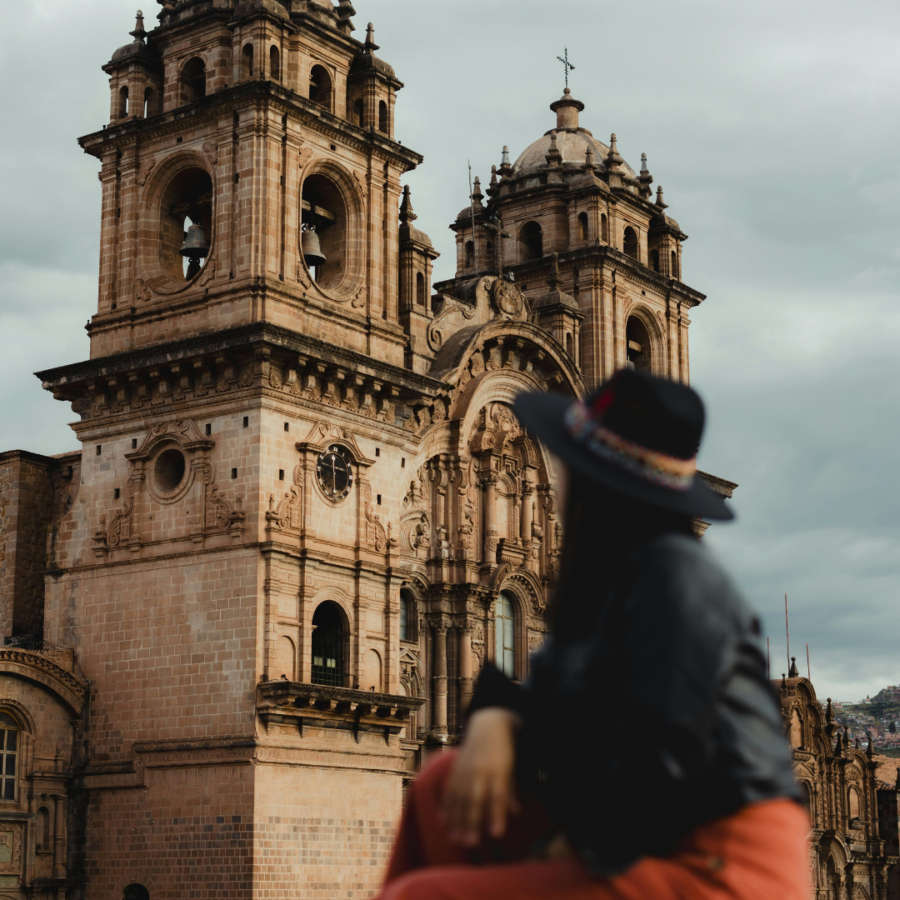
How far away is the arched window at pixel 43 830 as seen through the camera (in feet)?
78.8

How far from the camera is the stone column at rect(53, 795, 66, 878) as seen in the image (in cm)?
2403

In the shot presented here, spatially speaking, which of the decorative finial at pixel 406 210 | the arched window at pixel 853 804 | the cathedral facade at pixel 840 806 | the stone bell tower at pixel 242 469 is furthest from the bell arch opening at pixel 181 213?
the arched window at pixel 853 804

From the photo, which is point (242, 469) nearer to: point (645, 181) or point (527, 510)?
point (527, 510)

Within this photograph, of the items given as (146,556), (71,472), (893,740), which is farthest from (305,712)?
(893,740)

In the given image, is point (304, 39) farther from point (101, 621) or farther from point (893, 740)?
point (893, 740)

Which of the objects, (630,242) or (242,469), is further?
(630,242)

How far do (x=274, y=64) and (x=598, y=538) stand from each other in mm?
23604

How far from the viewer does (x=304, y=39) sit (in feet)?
87.1

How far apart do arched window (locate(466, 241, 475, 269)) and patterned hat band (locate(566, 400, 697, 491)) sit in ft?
108

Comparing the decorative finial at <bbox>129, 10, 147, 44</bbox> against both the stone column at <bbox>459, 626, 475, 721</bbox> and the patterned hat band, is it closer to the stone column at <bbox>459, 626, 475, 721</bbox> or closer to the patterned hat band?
the stone column at <bbox>459, 626, 475, 721</bbox>

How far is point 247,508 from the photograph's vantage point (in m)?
23.8

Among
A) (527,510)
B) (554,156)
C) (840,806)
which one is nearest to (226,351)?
(527,510)

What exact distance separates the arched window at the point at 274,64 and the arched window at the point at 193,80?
1.69 metres

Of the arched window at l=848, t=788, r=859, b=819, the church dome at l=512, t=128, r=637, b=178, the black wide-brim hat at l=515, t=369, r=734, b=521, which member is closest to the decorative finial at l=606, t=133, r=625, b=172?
the church dome at l=512, t=128, r=637, b=178
